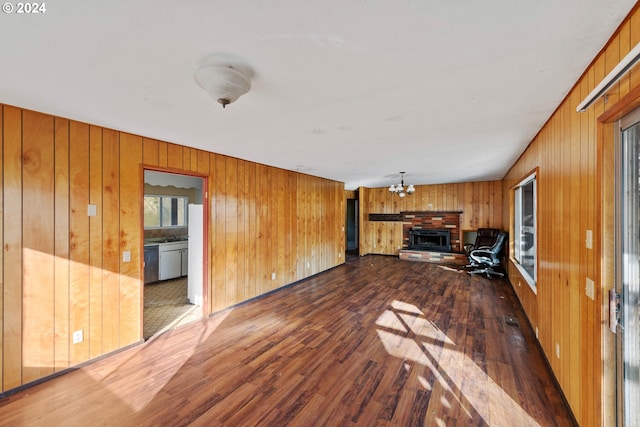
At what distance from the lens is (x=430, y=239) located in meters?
8.07

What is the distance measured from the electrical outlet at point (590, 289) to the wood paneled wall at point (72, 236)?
3870 millimetres

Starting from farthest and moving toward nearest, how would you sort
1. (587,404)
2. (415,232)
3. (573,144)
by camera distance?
(415,232) → (573,144) → (587,404)

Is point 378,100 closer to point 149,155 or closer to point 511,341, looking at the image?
point 149,155

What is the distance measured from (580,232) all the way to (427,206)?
6.60m

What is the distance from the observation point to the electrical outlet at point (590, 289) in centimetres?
148

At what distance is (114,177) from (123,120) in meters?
0.66

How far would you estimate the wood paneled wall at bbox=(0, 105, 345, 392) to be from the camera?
2104mm

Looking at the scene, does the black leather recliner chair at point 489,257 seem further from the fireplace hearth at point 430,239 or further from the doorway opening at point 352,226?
the doorway opening at point 352,226

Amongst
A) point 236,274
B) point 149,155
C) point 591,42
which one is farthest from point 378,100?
point 236,274

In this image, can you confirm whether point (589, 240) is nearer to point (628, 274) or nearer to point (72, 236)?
point (628, 274)

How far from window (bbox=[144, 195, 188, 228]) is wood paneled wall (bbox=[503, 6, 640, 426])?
6.76 metres

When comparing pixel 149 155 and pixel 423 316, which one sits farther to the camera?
pixel 423 316

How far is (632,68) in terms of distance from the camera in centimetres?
111

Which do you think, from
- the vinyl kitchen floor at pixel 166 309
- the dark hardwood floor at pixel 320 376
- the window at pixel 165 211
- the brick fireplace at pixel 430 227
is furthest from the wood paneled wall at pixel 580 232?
the window at pixel 165 211
